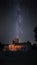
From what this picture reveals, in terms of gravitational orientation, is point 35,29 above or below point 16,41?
above

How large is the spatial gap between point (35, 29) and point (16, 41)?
2325 millimetres

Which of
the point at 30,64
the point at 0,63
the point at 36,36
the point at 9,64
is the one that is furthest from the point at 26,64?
the point at 36,36

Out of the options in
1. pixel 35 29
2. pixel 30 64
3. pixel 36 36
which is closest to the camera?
pixel 30 64

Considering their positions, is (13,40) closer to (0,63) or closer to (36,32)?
(36,32)

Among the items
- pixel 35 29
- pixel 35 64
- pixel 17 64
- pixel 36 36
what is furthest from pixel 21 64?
pixel 35 29

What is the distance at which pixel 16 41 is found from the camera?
52.4ft

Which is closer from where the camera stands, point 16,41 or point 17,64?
point 17,64

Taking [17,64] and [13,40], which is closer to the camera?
[17,64]

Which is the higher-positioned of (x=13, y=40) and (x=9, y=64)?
(x=13, y=40)

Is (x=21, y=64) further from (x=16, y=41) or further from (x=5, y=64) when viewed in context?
(x=16, y=41)

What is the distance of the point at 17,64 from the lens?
20.5 ft

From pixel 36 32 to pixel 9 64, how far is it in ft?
32.7

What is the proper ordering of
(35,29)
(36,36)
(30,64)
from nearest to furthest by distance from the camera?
(30,64), (36,36), (35,29)

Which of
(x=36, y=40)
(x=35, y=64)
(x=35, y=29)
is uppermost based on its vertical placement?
(x=35, y=29)
